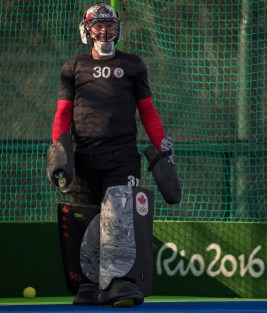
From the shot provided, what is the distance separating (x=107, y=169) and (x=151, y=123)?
43cm

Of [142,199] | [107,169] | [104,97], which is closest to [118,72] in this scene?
[104,97]

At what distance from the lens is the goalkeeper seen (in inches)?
288

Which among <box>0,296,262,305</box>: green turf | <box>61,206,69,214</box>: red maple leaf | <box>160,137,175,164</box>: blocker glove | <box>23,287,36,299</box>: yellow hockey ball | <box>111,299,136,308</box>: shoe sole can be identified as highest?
<box>160,137,175,164</box>: blocker glove

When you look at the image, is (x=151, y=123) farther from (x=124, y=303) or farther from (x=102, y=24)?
(x=124, y=303)

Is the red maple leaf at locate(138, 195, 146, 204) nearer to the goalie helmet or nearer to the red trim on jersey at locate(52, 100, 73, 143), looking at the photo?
the red trim on jersey at locate(52, 100, 73, 143)

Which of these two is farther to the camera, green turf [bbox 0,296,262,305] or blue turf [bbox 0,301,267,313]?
green turf [bbox 0,296,262,305]

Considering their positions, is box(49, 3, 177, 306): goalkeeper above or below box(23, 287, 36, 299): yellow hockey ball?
above

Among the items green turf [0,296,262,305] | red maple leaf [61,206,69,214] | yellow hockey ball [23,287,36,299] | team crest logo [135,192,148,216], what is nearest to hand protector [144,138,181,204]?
team crest logo [135,192,148,216]

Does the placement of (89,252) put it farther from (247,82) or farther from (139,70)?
(247,82)

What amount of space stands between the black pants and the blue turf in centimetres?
69

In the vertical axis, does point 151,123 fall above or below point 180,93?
below

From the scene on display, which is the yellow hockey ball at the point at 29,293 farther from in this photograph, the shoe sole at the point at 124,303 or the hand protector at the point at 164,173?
the hand protector at the point at 164,173

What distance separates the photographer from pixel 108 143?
7.43 m

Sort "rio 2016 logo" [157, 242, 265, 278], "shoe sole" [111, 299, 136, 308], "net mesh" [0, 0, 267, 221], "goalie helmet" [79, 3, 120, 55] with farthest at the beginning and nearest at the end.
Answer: "net mesh" [0, 0, 267, 221]
"rio 2016 logo" [157, 242, 265, 278]
"goalie helmet" [79, 3, 120, 55]
"shoe sole" [111, 299, 136, 308]
